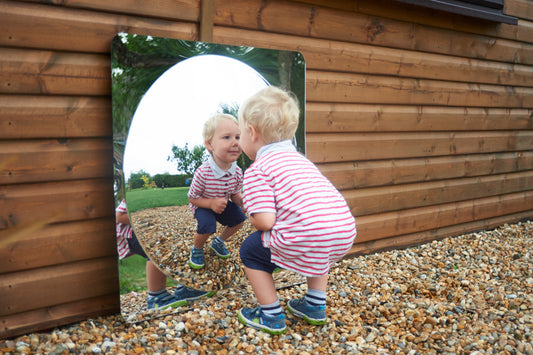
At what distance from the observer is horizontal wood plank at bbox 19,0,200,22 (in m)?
1.79

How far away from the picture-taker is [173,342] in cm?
180

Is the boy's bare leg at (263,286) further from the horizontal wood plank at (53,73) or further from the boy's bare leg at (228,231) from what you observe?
the horizontal wood plank at (53,73)

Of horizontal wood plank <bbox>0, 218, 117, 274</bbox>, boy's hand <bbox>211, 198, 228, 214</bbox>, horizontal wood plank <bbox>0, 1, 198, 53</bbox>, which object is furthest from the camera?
boy's hand <bbox>211, 198, 228, 214</bbox>

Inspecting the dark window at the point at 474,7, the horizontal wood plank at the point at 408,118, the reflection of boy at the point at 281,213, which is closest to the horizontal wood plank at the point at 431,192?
the horizontal wood plank at the point at 408,118

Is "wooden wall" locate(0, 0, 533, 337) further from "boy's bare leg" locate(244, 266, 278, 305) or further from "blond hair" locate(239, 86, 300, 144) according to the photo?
"boy's bare leg" locate(244, 266, 278, 305)

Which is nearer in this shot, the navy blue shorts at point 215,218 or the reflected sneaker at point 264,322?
the reflected sneaker at point 264,322

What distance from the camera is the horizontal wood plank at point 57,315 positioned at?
1.81 metres

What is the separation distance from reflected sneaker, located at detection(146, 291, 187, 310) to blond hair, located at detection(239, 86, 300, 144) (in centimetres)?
89

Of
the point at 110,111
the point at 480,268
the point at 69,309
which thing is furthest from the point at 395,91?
the point at 69,309

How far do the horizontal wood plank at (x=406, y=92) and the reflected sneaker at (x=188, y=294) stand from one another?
129 cm

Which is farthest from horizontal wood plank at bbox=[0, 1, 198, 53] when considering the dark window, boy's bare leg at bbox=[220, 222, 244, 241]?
the dark window

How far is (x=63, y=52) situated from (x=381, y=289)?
81.3 inches

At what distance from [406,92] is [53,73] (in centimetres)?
227

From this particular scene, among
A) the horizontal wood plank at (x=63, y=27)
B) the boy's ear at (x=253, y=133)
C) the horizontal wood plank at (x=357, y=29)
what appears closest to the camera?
the horizontal wood plank at (x=63, y=27)
